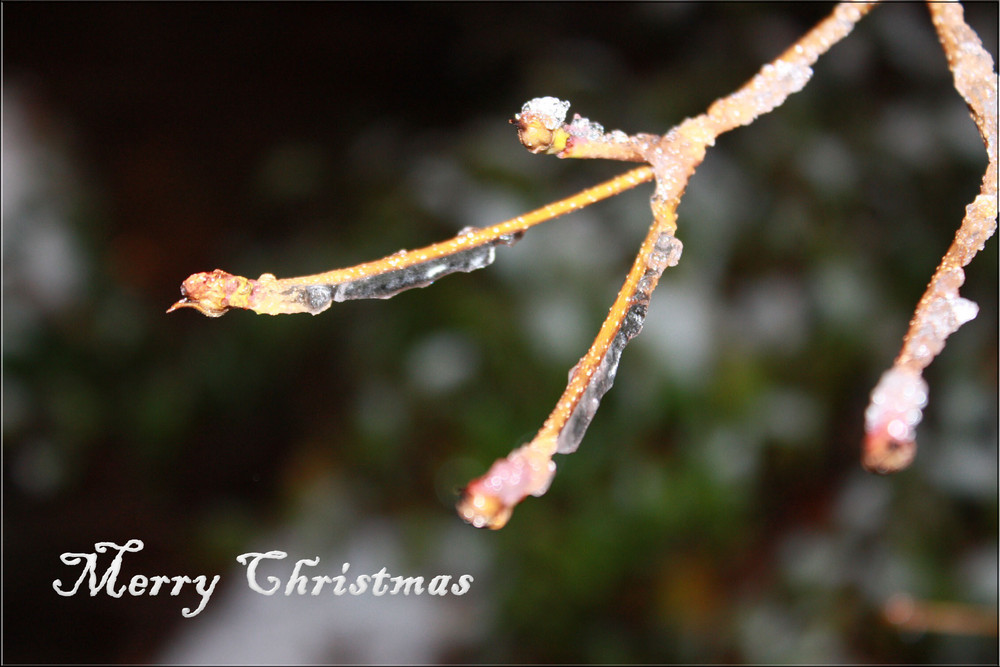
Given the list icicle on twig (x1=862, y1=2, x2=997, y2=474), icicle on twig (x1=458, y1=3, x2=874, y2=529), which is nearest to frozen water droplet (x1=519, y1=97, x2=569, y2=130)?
icicle on twig (x1=458, y1=3, x2=874, y2=529)

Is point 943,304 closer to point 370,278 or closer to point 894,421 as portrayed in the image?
point 894,421

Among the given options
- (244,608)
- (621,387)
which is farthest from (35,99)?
(621,387)

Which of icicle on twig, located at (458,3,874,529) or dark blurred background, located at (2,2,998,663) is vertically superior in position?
dark blurred background, located at (2,2,998,663)

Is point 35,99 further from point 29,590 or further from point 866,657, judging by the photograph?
point 866,657

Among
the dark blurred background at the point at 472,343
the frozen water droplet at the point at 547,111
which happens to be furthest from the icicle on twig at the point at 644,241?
the dark blurred background at the point at 472,343

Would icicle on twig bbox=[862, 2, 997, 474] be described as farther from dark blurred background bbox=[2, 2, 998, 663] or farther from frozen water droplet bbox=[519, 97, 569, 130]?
dark blurred background bbox=[2, 2, 998, 663]
